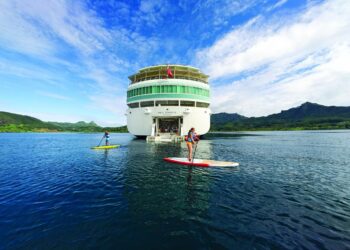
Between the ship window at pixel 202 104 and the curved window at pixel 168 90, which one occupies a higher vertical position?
the curved window at pixel 168 90

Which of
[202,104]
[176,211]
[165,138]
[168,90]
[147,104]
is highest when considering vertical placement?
[168,90]

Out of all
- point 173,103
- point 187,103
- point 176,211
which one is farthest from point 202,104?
point 176,211

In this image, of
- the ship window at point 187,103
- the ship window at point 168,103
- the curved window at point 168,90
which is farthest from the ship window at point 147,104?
the ship window at point 187,103

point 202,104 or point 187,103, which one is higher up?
point 202,104

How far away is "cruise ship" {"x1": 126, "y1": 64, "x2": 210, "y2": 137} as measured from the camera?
43469 mm

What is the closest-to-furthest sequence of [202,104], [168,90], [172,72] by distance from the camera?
[168,90]
[202,104]
[172,72]

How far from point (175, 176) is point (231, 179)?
13.7ft

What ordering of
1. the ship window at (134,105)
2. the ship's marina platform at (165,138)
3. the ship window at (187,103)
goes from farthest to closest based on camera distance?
1. the ship window at (134,105)
2. the ship window at (187,103)
3. the ship's marina platform at (165,138)

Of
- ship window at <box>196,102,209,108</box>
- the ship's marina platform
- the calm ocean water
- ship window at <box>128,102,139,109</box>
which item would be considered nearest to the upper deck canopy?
ship window at <box>128,102,139,109</box>

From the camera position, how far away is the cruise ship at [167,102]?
143 ft

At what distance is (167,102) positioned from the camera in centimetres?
4462

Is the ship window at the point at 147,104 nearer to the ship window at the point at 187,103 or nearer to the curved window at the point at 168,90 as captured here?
the curved window at the point at 168,90

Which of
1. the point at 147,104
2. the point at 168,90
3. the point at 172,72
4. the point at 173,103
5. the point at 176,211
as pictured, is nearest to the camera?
the point at 176,211

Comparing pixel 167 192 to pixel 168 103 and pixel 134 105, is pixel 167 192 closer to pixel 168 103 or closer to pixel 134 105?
pixel 168 103
